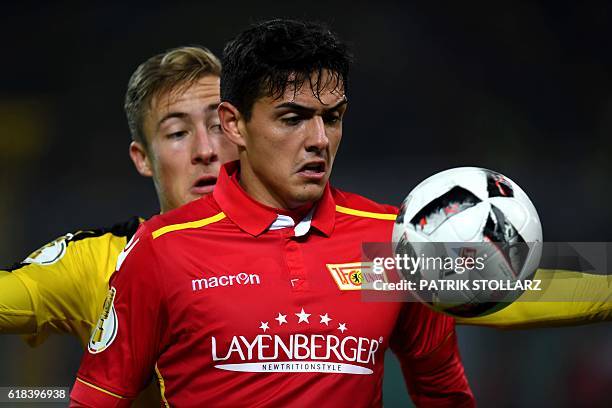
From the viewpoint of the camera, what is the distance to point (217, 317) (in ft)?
7.48

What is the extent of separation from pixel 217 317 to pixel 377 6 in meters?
4.86

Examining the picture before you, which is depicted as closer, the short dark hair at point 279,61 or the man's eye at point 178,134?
the short dark hair at point 279,61

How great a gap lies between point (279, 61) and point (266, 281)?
0.60 meters

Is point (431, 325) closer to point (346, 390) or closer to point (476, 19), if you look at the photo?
point (346, 390)

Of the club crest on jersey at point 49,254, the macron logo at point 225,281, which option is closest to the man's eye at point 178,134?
the club crest on jersey at point 49,254

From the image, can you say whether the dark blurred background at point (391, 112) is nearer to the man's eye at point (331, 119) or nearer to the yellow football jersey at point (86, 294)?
Result: the yellow football jersey at point (86, 294)

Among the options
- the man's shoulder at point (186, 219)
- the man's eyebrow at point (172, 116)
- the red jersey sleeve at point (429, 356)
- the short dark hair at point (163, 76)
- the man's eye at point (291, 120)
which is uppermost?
the short dark hair at point (163, 76)

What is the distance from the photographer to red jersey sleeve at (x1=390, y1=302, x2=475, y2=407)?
100 inches

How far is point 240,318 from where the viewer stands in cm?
229

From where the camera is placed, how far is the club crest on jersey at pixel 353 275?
240 cm

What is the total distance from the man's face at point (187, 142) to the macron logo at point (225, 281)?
922 millimetres

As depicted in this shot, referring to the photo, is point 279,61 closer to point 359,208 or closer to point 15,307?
point 359,208

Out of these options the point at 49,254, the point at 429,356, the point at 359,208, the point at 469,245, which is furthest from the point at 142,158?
the point at 469,245

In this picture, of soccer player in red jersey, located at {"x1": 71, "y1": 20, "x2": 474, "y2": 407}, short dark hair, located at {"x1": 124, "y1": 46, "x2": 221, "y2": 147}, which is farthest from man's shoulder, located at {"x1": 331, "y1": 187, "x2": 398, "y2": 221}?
short dark hair, located at {"x1": 124, "y1": 46, "x2": 221, "y2": 147}
